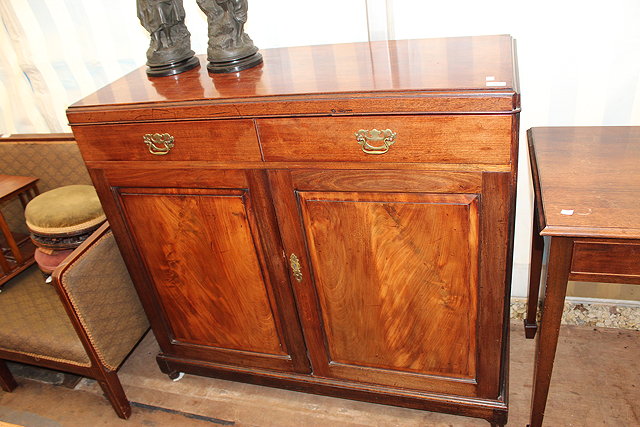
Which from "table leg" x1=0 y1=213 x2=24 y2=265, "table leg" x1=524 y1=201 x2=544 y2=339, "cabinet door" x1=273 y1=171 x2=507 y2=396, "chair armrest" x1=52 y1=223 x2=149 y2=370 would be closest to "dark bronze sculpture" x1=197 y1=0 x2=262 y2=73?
"cabinet door" x1=273 y1=171 x2=507 y2=396

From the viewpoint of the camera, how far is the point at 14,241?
217 centimetres

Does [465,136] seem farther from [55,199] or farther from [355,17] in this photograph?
[55,199]

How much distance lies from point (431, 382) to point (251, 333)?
0.61m

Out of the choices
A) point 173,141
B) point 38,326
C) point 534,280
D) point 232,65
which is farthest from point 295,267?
point 38,326

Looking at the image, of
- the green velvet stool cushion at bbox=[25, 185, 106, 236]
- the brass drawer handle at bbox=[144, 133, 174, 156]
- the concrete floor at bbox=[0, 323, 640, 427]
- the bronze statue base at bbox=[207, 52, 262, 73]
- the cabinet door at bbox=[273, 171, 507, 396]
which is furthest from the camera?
the green velvet stool cushion at bbox=[25, 185, 106, 236]

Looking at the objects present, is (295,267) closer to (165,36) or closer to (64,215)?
(165,36)

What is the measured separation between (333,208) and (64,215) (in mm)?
1052

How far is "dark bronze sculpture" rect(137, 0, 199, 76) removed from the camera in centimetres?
155

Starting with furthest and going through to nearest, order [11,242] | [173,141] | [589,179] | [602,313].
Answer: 1. [11,242]
2. [602,313]
3. [173,141]
4. [589,179]

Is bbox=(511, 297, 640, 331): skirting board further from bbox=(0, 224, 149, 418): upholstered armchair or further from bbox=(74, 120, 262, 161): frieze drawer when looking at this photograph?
bbox=(0, 224, 149, 418): upholstered armchair

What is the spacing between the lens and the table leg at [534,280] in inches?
70.4

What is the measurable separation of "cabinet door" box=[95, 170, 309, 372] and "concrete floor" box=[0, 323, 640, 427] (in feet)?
0.58

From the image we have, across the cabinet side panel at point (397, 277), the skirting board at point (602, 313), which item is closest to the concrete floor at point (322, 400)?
the skirting board at point (602, 313)

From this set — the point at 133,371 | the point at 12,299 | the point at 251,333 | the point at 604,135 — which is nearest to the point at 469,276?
the point at 604,135
